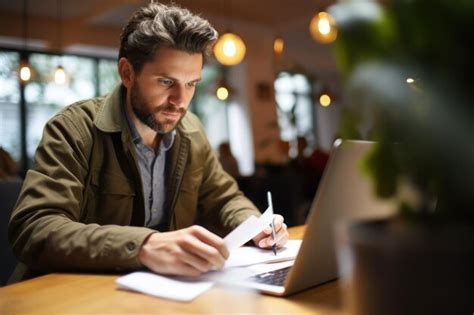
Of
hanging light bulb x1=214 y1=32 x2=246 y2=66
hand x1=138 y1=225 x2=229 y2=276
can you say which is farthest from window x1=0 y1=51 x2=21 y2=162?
hand x1=138 y1=225 x2=229 y2=276

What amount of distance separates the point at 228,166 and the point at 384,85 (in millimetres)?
5855

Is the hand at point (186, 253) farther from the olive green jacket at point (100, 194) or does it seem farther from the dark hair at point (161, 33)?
the dark hair at point (161, 33)

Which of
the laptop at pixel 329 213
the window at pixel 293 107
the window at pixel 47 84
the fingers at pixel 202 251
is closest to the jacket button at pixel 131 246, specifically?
the fingers at pixel 202 251

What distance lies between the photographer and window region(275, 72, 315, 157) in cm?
694

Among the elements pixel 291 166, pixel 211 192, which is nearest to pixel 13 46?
pixel 291 166

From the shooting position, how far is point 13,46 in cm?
608

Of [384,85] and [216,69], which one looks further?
[216,69]

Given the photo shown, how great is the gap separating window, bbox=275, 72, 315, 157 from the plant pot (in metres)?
5.86

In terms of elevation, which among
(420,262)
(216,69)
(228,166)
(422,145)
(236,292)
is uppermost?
(216,69)

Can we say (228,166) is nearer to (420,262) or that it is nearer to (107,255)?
(107,255)

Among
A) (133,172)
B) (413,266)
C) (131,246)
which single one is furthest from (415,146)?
(133,172)

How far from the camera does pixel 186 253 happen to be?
2.67ft

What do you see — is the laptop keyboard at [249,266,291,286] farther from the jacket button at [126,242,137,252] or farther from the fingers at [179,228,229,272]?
the jacket button at [126,242,137,252]

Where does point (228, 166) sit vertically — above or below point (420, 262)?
below
